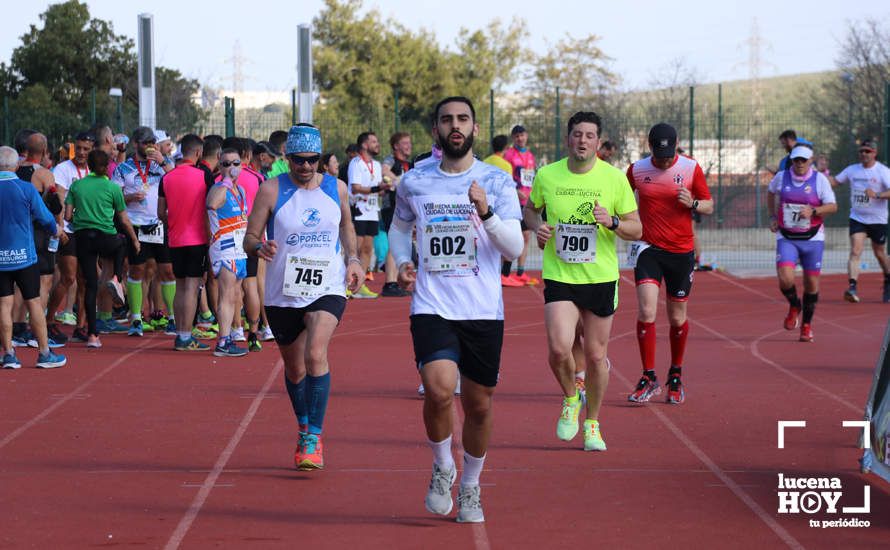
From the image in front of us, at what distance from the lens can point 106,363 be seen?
13414mm

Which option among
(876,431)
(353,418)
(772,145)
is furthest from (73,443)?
(772,145)

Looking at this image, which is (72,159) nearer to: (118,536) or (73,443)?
(73,443)

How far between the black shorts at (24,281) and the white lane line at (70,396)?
95 centimetres

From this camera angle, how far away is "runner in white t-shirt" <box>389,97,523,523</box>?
6.87m

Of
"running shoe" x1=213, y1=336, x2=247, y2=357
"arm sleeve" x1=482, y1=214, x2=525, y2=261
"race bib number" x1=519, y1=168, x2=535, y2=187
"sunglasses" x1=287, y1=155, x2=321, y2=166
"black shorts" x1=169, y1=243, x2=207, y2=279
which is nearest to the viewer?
"arm sleeve" x1=482, y1=214, x2=525, y2=261

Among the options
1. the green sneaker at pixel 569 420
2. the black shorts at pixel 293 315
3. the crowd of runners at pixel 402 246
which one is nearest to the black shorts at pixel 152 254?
the crowd of runners at pixel 402 246

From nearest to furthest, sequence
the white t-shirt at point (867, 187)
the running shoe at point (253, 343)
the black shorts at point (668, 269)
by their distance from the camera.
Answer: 1. the black shorts at point (668, 269)
2. the running shoe at point (253, 343)
3. the white t-shirt at point (867, 187)

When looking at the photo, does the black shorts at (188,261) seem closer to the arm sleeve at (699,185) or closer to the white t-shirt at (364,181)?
the white t-shirt at (364,181)

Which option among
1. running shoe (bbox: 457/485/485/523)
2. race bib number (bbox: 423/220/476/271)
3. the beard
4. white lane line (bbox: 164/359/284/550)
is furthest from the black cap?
running shoe (bbox: 457/485/485/523)

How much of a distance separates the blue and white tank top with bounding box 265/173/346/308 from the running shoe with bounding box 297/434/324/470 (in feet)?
2.67

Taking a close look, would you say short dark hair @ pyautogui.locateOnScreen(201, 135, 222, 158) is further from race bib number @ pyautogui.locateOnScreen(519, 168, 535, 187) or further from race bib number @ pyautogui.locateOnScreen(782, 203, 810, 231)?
race bib number @ pyautogui.locateOnScreen(519, 168, 535, 187)

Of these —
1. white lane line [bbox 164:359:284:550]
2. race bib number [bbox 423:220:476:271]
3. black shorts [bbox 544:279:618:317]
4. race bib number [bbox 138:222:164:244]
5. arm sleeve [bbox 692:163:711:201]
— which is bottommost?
white lane line [bbox 164:359:284:550]

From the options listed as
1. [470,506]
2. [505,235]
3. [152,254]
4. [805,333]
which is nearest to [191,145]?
[152,254]

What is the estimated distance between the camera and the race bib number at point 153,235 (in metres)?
15.3
